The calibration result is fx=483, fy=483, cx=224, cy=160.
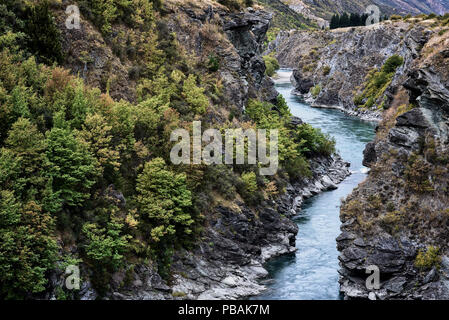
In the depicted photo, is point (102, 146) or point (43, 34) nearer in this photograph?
point (102, 146)

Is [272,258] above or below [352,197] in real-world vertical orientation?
below

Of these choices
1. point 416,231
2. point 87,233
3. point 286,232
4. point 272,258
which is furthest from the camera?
point 286,232

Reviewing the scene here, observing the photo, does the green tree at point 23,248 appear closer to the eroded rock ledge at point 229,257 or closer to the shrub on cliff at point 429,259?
the eroded rock ledge at point 229,257

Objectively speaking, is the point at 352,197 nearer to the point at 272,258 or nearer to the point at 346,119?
the point at 272,258

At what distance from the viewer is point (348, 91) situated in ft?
382

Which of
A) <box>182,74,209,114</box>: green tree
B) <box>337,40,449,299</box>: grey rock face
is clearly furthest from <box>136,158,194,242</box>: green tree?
<box>337,40,449,299</box>: grey rock face

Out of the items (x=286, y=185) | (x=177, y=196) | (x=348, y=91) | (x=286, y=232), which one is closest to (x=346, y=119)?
(x=348, y=91)

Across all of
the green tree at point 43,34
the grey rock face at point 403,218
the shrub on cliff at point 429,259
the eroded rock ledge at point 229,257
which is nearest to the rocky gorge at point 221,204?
the eroded rock ledge at point 229,257

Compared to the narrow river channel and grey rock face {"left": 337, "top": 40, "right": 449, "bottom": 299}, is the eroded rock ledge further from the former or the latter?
grey rock face {"left": 337, "top": 40, "right": 449, "bottom": 299}

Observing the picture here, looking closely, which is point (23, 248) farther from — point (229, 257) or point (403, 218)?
point (403, 218)

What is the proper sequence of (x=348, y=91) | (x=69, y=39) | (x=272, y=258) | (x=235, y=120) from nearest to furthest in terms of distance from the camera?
(x=69, y=39), (x=272, y=258), (x=235, y=120), (x=348, y=91)

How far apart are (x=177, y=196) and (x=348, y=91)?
88657mm

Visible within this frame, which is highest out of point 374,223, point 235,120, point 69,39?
point 69,39

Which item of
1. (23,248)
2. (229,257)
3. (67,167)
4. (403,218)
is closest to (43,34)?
(67,167)
